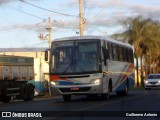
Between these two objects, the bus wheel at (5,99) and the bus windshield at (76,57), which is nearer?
the bus windshield at (76,57)

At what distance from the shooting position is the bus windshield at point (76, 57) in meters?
25.8

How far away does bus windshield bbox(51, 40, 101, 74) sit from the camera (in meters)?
25.8

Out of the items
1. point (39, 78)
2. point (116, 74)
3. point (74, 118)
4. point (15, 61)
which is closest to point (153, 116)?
point (74, 118)

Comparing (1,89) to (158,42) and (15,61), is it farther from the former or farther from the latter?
(158,42)

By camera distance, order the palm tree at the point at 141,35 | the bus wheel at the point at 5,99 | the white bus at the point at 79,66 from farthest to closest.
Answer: the palm tree at the point at 141,35 → the bus wheel at the point at 5,99 → the white bus at the point at 79,66

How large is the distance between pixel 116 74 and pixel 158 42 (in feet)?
126

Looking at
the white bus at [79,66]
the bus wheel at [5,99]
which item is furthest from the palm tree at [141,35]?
the white bus at [79,66]

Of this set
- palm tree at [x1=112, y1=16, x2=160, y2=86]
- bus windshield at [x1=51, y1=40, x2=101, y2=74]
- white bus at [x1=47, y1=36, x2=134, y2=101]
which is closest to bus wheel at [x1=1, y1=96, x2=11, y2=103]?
white bus at [x1=47, y1=36, x2=134, y2=101]

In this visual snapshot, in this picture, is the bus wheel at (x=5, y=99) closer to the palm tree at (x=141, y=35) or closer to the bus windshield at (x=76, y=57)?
the bus windshield at (x=76, y=57)

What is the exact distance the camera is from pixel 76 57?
25844 millimetres

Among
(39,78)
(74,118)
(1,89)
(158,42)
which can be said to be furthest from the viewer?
(158,42)

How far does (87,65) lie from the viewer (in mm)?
25953

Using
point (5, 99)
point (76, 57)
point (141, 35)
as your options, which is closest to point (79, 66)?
point (76, 57)

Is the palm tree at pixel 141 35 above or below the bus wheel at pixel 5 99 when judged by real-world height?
above
